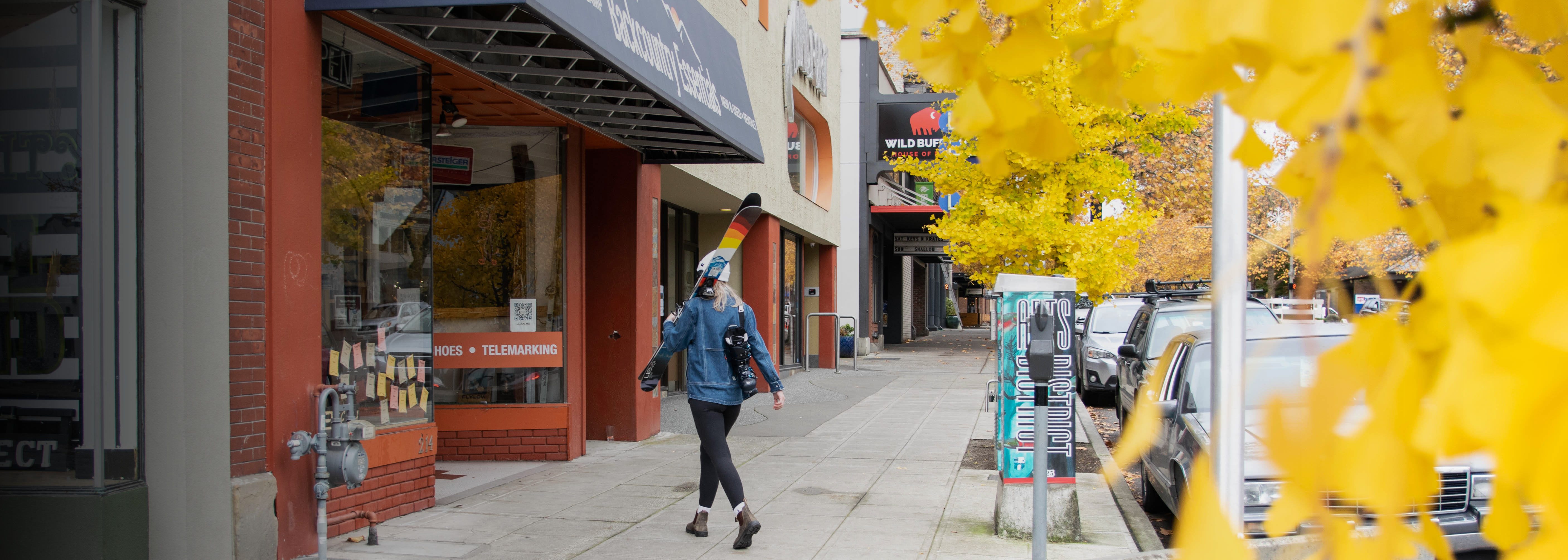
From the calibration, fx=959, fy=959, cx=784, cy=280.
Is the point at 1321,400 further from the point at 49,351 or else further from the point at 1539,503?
the point at 49,351

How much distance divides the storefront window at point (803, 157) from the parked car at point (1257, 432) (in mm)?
10248

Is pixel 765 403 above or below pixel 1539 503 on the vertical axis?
below

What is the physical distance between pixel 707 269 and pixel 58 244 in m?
3.24

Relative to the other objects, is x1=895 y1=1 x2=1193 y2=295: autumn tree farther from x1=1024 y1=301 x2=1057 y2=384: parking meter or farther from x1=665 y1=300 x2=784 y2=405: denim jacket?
x1=665 y1=300 x2=784 y2=405: denim jacket

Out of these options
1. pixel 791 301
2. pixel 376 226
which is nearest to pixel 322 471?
pixel 376 226

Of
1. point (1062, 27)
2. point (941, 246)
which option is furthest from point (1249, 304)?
point (941, 246)

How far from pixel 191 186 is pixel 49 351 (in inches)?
37.1

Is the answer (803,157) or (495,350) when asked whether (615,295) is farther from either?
(803,157)

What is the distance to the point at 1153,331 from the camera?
11234mm

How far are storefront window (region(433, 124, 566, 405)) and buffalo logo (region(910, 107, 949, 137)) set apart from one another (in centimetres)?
1692

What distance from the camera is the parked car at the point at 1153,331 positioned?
10500mm

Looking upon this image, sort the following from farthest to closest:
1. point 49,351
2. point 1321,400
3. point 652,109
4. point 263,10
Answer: point 652,109 < point 263,10 < point 49,351 < point 1321,400

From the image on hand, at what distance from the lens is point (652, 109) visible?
7.52 meters

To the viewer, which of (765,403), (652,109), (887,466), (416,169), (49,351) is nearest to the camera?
(49,351)
